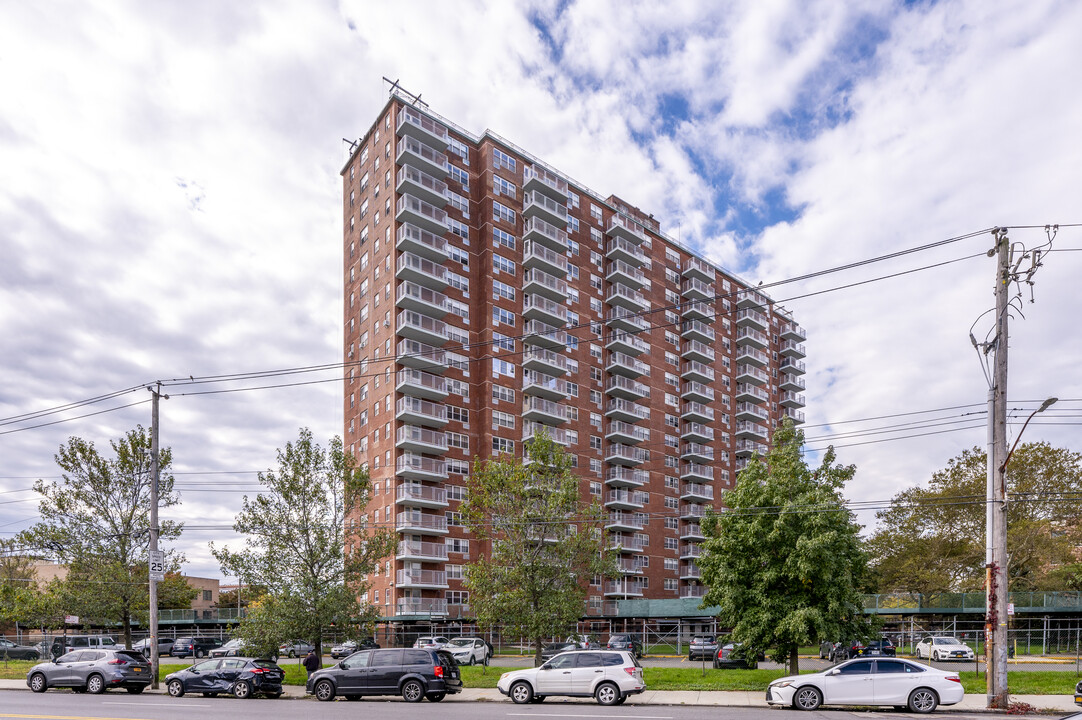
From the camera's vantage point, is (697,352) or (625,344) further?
(697,352)

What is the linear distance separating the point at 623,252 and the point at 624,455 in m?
23.6

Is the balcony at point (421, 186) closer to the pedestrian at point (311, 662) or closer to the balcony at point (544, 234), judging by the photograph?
the balcony at point (544, 234)

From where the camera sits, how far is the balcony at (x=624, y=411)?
283ft

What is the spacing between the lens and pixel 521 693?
2483cm

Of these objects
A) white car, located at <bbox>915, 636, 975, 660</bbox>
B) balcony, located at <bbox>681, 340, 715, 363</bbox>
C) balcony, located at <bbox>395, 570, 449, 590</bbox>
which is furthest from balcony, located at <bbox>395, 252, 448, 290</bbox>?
white car, located at <bbox>915, 636, 975, 660</bbox>

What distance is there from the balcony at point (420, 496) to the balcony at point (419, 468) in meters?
0.95

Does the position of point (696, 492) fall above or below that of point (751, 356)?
below

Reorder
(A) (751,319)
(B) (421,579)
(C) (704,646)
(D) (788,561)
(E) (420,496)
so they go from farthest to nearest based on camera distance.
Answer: (A) (751,319)
(E) (420,496)
(B) (421,579)
(C) (704,646)
(D) (788,561)

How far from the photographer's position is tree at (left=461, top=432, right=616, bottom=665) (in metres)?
32.5

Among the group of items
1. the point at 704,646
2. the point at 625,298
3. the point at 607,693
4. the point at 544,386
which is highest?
the point at 625,298

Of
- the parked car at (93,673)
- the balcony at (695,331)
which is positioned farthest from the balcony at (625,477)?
the parked car at (93,673)

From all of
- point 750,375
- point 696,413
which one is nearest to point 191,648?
point 696,413

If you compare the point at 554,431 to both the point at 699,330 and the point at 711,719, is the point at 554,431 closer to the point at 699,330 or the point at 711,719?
the point at 699,330

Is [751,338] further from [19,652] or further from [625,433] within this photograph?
[19,652]
